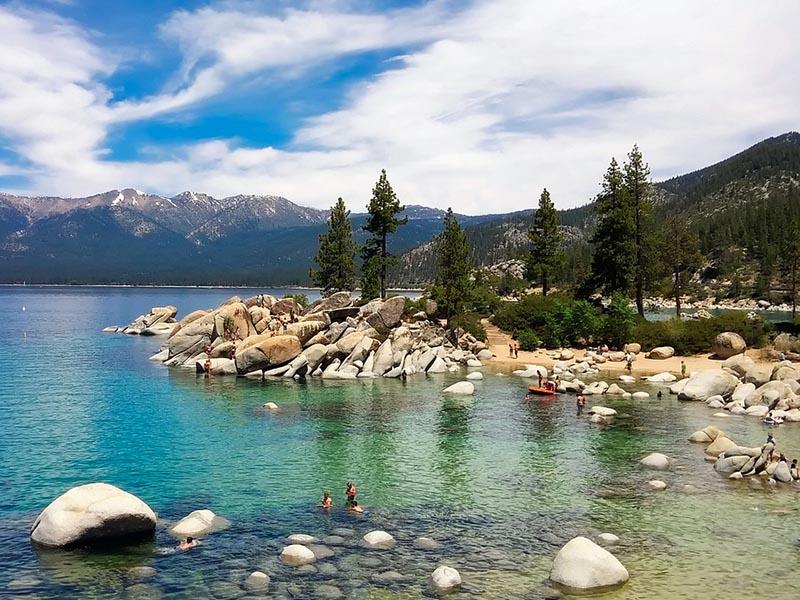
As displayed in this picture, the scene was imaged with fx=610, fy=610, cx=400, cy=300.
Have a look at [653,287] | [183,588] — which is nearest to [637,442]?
[183,588]

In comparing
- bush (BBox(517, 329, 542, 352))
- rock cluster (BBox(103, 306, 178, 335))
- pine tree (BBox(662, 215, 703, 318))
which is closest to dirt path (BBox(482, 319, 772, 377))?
bush (BBox(517, 329, 542, 352))

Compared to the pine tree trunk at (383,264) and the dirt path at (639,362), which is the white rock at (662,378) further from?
the pine tree trunk at (383,264)

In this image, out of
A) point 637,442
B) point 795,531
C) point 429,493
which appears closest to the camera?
point 795,531

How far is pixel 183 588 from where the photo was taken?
63.9ft

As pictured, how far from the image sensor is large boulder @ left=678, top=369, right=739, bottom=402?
170ft

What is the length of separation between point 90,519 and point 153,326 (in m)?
111

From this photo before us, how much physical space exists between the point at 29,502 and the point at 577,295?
257 ft

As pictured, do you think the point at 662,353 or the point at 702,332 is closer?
the point at 662,353

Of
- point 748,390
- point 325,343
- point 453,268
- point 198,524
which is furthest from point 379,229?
point 198,524

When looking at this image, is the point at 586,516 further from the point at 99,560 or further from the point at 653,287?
the point at 653,287

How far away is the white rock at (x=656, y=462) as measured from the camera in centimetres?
3303

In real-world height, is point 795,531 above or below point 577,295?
below

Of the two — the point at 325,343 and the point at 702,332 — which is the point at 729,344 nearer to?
the point at 702,332

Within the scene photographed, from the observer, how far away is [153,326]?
A: 126500 mm
